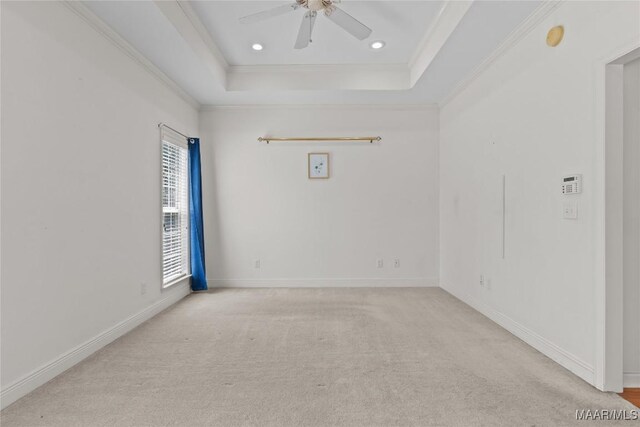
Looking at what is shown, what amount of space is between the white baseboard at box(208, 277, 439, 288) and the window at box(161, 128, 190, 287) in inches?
26.4

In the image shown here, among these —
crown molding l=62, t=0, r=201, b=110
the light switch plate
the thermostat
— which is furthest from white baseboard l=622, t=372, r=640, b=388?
crown molding l=62, t=0, r=201, b=110

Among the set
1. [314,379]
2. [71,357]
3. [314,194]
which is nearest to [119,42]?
[71,357]

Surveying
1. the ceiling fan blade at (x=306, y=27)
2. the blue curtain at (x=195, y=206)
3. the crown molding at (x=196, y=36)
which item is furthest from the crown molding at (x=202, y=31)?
the blue curtain at (x=195, y=206)

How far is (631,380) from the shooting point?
201 centimetres

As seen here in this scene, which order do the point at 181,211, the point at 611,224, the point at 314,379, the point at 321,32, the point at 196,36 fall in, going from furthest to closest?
1. the point at 181,211
2. the point at 321,32
3. the point at 196,36
4. the point at 314,379
5. the point at 611,224

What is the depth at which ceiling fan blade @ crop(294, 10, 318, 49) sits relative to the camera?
2576 mm

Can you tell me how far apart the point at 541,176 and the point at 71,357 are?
370cm

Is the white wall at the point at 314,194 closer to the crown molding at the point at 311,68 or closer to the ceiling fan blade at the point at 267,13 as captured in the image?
the crown molding at the point at 311,68

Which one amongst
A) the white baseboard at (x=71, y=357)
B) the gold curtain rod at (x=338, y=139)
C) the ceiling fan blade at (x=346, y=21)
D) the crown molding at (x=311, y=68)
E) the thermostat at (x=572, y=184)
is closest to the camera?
the white baseboard at (x=71, y=357)

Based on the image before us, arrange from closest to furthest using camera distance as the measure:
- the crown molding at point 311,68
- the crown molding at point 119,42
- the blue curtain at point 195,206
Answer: the crown molding at point 119,42 < the crown molding at point 311,68 < the blue curtain at point 195,206

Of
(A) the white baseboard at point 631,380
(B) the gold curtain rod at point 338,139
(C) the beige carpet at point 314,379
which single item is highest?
(B) the gold curtain rod at point 338,139

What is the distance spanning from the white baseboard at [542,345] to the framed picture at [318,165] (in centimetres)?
255

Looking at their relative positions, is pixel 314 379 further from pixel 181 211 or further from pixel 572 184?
pixel 181 211

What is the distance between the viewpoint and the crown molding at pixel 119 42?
239cm
